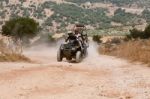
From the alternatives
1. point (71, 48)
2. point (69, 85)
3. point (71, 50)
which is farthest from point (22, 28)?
point (69, 85)

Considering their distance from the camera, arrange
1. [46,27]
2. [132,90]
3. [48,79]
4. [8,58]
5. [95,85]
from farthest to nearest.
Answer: [46,27] → [8,58] → [48,79] → [95,85] → [132,90]

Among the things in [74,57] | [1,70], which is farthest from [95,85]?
[74,57]

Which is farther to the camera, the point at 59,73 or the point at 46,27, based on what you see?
the point at 46,27

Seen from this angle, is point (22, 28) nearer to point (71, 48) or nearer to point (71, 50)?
point (71, 48)

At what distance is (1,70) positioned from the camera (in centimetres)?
1702

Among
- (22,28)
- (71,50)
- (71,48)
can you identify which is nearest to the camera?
(71,50)

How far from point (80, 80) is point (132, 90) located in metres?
2.30

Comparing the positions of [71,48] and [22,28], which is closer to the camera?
[71,48]

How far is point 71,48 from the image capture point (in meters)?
26.4

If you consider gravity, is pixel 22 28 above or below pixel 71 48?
below

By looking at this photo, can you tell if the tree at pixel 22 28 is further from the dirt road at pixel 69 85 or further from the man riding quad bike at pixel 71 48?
the dirt road at pixel 69 85

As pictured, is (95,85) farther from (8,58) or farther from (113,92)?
(8,58)

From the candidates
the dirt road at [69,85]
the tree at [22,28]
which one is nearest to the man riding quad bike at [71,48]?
the dirt road at [69,85]

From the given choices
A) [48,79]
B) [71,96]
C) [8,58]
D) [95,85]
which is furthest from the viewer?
[8,58]
